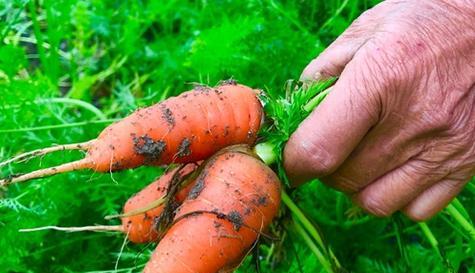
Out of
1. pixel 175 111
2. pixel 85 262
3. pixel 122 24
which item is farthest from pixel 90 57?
pixel 175 111

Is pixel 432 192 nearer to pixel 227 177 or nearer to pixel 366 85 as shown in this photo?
pixel 366 85

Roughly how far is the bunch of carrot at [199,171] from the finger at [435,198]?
361mm

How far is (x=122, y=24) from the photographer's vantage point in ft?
10.8

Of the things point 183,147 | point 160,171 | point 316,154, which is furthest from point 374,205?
point 160,171

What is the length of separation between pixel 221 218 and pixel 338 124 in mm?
322

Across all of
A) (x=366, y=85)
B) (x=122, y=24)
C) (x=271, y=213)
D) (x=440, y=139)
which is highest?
(x=366, y=85)

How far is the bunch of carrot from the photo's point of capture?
1547 millimetres

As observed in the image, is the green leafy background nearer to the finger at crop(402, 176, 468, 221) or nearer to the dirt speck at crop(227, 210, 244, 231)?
the finger at crop(402, 176, 468, 221)

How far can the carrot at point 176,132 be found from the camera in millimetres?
1586

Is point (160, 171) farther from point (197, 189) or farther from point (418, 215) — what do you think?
point (418, 215)

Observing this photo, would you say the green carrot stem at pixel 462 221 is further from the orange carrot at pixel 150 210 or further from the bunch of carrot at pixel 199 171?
the orange carrot at pixel 150 210

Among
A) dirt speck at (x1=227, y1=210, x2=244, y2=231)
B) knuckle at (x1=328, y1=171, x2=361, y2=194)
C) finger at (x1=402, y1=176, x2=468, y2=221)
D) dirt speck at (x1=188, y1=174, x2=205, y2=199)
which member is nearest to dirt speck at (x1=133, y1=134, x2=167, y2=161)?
dirt speck at (x1=188, y1=174, x2=205, y2=199)

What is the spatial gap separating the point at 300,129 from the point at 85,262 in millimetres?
877

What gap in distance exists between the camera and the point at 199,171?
170 cm
